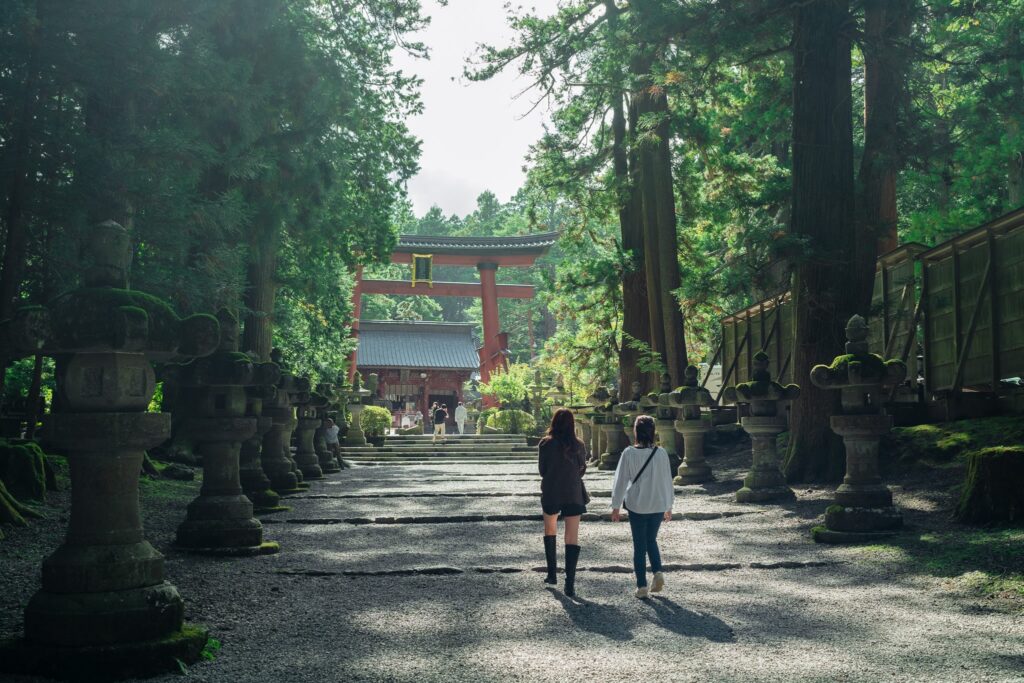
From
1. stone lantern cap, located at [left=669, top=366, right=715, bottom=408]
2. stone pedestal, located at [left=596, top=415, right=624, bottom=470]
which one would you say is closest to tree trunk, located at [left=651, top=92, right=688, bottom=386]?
stone pedestal, located at [left=596, top=415, right=624, bottom=470]

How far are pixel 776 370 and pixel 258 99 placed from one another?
1096 cm

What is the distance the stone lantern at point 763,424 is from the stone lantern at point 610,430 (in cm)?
881

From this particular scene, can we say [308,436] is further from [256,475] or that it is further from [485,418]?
[485,418]

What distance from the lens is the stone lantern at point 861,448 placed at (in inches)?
352

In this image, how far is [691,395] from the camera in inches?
598

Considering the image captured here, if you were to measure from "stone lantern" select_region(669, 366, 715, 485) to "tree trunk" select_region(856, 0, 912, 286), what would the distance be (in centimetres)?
321

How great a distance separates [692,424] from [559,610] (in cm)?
946

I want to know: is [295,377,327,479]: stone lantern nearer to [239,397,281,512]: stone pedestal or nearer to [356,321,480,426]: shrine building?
[239,397,281,512]: stone pedestal

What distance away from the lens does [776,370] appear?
19.0m

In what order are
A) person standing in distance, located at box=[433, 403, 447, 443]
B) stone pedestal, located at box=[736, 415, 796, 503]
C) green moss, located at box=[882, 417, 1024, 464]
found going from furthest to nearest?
person standing in distance, located at box=[433, 403, 447, 443] < stone pedestal, located at box=[736, 415, 796, 503] < green moss, located at box=[882, 417, 1024, 464]

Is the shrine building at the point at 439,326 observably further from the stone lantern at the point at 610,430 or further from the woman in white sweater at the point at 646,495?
the woman in white sweater at the point at 646,495

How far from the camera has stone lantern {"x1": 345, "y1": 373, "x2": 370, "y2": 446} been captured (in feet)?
90.4

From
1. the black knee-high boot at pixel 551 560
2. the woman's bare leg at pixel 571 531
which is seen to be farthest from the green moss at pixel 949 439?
the black knee-high boot at pixel 551 560

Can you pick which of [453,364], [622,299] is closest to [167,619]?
[622,299]
